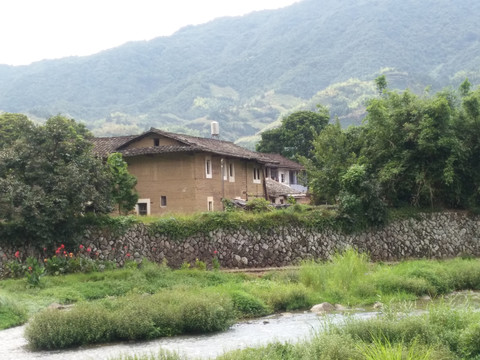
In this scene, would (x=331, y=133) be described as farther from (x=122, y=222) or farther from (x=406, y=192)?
(x=122, y=222)

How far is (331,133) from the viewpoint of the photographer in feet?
128

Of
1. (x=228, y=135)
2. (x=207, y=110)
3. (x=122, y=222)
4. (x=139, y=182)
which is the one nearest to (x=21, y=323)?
(x=122, y=222)

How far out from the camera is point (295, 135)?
73250 millimetres

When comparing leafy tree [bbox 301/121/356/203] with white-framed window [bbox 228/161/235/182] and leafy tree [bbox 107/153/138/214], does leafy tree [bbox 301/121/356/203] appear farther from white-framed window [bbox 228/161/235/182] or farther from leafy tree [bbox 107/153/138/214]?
leafy tree [bbox 107/153/138/214]

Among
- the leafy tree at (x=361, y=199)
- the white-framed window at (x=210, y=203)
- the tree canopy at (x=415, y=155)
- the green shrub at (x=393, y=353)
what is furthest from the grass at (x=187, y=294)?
the white-framed window at (x=210, y=203)

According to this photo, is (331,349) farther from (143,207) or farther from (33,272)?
(143,207)

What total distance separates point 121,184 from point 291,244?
1004cm

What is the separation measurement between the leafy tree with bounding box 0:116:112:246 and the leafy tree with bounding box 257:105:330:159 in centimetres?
4736

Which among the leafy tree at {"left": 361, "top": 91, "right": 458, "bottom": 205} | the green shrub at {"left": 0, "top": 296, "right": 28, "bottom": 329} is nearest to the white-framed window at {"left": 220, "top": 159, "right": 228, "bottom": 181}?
the leafy tree at {"left": 361, "top": 91, "right": 458, "bottom": 205}

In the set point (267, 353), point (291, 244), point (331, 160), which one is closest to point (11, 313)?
point (267, 353)

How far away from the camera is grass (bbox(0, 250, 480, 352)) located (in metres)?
15.9

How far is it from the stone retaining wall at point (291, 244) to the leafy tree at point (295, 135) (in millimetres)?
37085

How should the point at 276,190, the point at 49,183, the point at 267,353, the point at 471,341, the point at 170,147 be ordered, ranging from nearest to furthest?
the point at 471,341, the point at 267,353, the point at 49,183, the point at 170,147, the point at 276,190

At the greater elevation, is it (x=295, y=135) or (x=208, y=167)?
(x=295, y=135)
